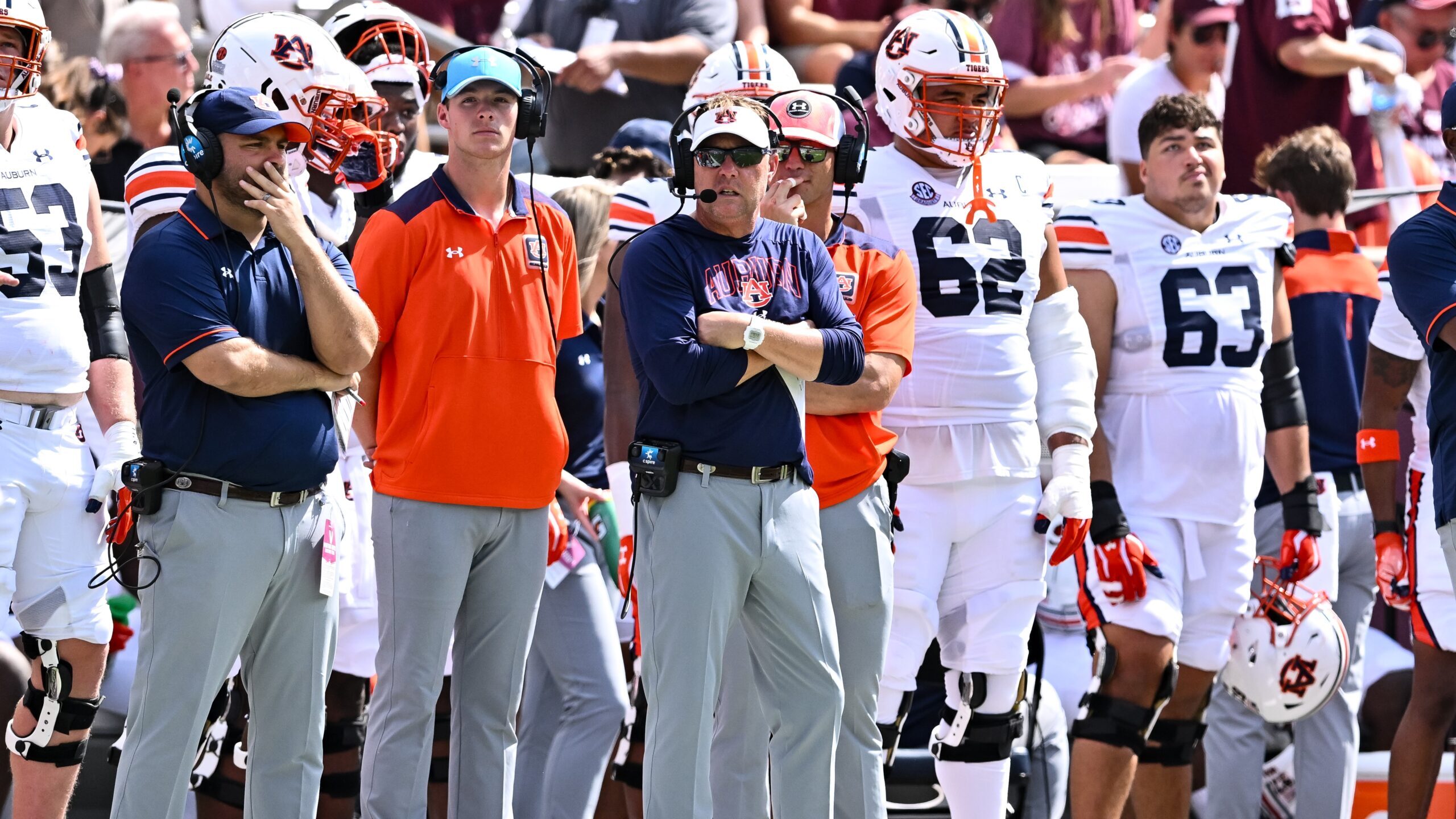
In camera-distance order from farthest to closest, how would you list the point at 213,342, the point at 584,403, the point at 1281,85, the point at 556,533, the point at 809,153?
the point at 1281,85, the point at 584,403, the point at 556,533, the point at 809,153, the point at 213,342

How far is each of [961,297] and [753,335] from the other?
1099 mm

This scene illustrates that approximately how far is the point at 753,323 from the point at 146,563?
138 cm

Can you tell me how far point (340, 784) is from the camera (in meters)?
4.82

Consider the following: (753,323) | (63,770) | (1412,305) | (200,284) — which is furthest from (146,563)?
(1412,305)

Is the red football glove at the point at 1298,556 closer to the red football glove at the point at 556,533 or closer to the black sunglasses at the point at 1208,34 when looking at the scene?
the red football glove at the point at 556,533

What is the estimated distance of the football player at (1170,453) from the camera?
16.4ft

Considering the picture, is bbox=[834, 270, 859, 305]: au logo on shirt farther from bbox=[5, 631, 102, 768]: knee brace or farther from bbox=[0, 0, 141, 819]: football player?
bbox=[5, 631, 102, 768]: knee brace

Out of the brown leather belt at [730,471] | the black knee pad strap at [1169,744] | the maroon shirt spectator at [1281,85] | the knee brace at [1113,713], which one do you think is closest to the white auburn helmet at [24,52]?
the brown leather belt at [730,471]

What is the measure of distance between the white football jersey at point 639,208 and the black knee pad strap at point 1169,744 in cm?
209

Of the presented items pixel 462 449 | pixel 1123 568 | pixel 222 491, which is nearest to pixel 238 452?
pixel 222 491

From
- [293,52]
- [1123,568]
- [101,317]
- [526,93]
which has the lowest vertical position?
[1123,568]

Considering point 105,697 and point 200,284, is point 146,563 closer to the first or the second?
point 200,284

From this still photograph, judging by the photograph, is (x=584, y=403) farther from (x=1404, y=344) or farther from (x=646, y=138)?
(x=1404, y=344)

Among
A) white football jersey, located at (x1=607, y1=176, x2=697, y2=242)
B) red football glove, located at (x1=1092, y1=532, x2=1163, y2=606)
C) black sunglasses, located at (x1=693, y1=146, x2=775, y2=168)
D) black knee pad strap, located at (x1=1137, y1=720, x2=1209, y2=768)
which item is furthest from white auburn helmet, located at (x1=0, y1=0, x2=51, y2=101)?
black knee pad strap, located at (x1=1137, y1=720, x2=1209, y2=768)
